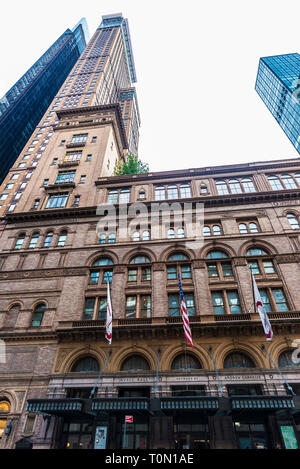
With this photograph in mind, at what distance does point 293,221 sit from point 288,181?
252 inches

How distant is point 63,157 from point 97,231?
17200 mm

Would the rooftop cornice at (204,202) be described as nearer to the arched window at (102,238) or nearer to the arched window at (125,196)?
the arched window at (125,196)

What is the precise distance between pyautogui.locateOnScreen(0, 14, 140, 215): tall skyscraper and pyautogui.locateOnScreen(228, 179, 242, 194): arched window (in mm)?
17481

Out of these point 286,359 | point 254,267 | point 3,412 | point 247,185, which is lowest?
point 3,412

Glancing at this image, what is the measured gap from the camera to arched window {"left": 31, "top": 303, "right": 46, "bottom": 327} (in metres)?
23.4

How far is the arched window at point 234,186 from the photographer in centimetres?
3111

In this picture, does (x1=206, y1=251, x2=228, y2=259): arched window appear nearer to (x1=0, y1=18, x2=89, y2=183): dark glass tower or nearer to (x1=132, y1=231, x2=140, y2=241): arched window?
(x1=132, y1=231, x2=140, y2=241): arched window

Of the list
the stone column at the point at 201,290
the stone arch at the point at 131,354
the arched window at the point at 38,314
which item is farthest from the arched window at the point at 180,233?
the arched window at the point at 38,314

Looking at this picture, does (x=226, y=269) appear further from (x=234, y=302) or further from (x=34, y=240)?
(x=34, y=240)

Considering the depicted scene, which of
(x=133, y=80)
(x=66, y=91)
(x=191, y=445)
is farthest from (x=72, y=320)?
(x=133, y=80)

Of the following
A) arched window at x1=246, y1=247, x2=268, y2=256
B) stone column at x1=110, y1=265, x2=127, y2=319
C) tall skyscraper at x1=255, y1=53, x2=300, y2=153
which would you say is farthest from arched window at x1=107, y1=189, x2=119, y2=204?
tall skyscraper at x1=255, y1=53, x2=300, y2=153

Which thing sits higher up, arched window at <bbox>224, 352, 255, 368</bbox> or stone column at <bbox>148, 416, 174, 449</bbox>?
arched window at <bbox>224, 352, 255, 368</bbox>

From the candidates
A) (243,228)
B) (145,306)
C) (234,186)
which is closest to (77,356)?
(145,306)

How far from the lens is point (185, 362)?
65.0ft
